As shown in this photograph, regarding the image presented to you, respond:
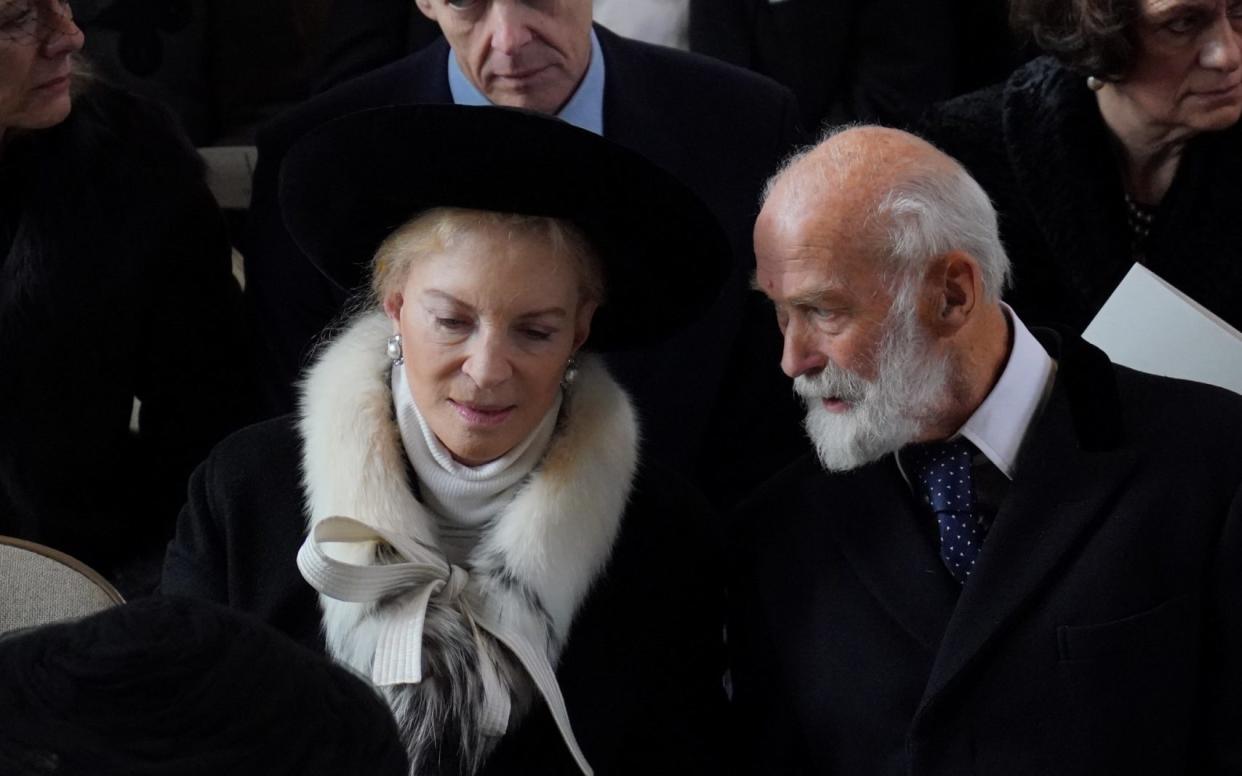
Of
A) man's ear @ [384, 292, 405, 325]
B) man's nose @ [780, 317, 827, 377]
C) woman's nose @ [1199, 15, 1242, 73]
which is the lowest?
man's ear @ [384, 292, 405, 325]

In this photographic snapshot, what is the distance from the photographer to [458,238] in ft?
6.16

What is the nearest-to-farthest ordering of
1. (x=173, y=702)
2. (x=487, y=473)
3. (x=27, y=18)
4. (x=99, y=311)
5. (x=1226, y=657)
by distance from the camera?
(x=173, y=702) → (x=1226, y=657) → (x=487, y=473) → (x=27, y=18) → (x=99, y=311)

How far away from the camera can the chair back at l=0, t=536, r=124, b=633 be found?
73.5 inches

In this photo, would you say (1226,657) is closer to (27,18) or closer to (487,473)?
(487,473)

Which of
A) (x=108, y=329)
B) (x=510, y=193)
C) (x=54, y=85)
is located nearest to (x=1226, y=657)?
(x=510, y=193)

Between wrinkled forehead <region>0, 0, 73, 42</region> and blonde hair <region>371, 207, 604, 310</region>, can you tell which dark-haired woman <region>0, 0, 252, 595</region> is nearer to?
wrinkled forehead <region>0, 0, 73, 42</region>

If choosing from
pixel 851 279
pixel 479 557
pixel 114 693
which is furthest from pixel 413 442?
pixel 114 693

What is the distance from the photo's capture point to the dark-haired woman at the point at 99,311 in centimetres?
226

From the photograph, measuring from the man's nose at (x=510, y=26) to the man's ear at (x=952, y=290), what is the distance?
72 cm

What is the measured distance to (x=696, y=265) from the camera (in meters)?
2.02

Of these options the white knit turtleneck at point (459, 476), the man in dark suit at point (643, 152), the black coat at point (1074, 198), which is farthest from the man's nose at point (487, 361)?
the black coat at point (1074, 198)

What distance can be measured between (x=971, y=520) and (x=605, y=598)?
45 cm

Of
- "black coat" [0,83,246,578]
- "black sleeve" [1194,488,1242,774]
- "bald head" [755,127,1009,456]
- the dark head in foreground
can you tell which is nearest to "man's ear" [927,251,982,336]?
"bald head" [755,127,1009,456]

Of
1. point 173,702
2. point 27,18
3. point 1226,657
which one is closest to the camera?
point 173,702
